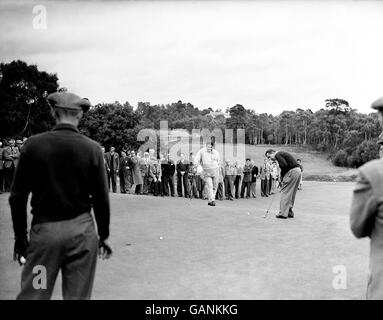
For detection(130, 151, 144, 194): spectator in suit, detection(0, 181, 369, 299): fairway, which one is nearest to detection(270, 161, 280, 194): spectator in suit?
detection(130, 151, 144, 194): spectator in suit

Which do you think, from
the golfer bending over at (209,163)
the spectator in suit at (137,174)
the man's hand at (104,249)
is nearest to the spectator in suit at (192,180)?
the spectator in suit at (137,174)

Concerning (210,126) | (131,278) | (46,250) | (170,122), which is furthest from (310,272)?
(170,122)

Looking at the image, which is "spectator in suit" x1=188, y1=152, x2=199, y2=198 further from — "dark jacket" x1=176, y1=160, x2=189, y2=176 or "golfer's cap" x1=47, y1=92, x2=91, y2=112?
"golfer's cap" x1=47, y1=92, x2=91, y2=112

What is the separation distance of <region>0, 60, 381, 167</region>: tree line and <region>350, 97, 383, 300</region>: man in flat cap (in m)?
36.0

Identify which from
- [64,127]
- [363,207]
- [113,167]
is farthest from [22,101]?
[363,207]

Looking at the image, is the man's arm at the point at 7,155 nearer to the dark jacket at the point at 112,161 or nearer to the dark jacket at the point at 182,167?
the dark jacket at the point at 112,161

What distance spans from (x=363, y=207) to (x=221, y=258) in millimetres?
3878

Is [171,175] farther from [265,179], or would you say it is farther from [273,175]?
[273,175]

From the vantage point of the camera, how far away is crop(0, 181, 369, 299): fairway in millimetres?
5078

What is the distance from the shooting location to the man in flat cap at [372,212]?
286 cm

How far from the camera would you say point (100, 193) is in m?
3.45
